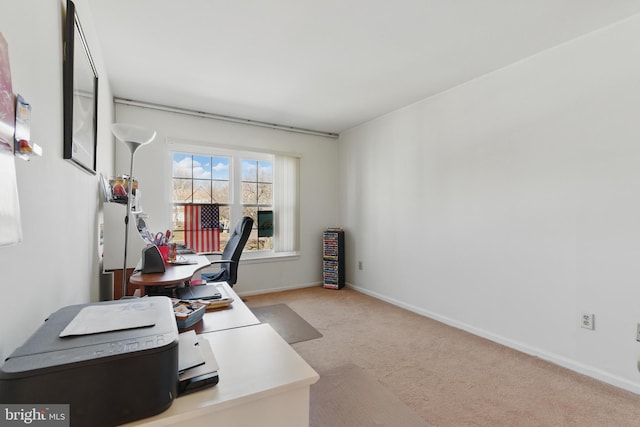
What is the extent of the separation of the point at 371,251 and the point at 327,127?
1.95 metres

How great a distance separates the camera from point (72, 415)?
0.64m

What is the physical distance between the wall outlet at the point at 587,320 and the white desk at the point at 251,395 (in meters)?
2.36

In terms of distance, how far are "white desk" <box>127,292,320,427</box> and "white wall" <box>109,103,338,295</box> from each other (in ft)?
7.24

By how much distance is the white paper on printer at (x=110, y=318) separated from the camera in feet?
2.58

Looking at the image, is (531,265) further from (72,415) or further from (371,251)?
(72,415)

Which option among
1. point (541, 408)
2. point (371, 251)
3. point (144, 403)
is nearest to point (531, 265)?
point (541, 408)

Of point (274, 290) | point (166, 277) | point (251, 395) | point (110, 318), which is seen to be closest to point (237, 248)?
point (166, 277)

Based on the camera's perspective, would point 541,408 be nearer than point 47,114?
No

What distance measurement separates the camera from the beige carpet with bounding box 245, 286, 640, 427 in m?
1.77

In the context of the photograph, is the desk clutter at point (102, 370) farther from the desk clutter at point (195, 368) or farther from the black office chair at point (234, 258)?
the black office chair at point (234, 258)

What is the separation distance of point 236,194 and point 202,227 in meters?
0.64

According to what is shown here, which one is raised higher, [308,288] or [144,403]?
[144,403]

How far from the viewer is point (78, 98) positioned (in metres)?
1.46

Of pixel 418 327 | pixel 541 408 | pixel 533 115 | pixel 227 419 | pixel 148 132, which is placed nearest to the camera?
pixel 227 419
